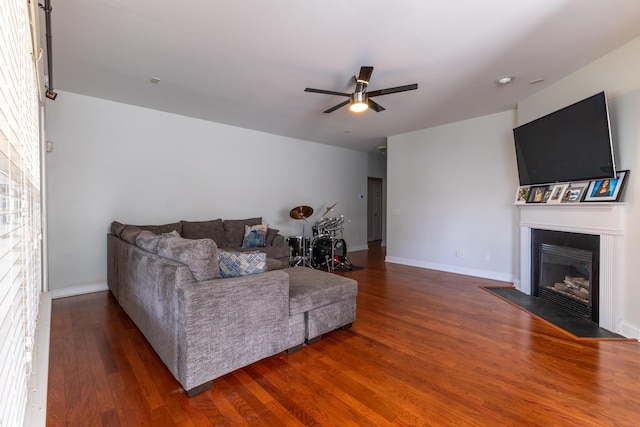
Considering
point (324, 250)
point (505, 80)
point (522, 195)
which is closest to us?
point (505, 80)

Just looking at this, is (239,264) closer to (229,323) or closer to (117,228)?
(229,323)

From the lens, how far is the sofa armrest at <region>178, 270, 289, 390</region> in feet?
5.73

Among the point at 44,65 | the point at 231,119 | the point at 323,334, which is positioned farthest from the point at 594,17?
the point at 44,65

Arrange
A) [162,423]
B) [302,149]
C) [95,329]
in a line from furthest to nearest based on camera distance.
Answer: [302,149], [95,329], [162,423]

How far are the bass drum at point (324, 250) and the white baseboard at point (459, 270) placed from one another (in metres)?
1.14

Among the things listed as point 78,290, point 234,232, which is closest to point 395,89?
point 234,232

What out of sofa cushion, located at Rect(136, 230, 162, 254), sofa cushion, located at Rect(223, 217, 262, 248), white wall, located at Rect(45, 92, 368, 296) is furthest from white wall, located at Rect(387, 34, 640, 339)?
sofa cushion, located at Rect(136, 230, 162, 254)

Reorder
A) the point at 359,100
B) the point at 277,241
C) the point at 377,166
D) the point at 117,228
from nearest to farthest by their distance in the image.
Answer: the point at 359,100 < the point at 117,228 < the point at 277,241 < the point at 377,166

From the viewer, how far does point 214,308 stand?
183 cm

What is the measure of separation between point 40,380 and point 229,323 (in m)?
1.16

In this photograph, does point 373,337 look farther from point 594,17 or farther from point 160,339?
point 594,17

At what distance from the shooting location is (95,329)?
2693mm

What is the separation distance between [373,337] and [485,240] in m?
3.15

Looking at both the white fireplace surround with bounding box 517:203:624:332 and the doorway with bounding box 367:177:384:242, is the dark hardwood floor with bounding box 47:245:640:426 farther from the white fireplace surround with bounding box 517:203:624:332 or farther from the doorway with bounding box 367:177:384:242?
the doorway with bounding box 367:177:384:242
